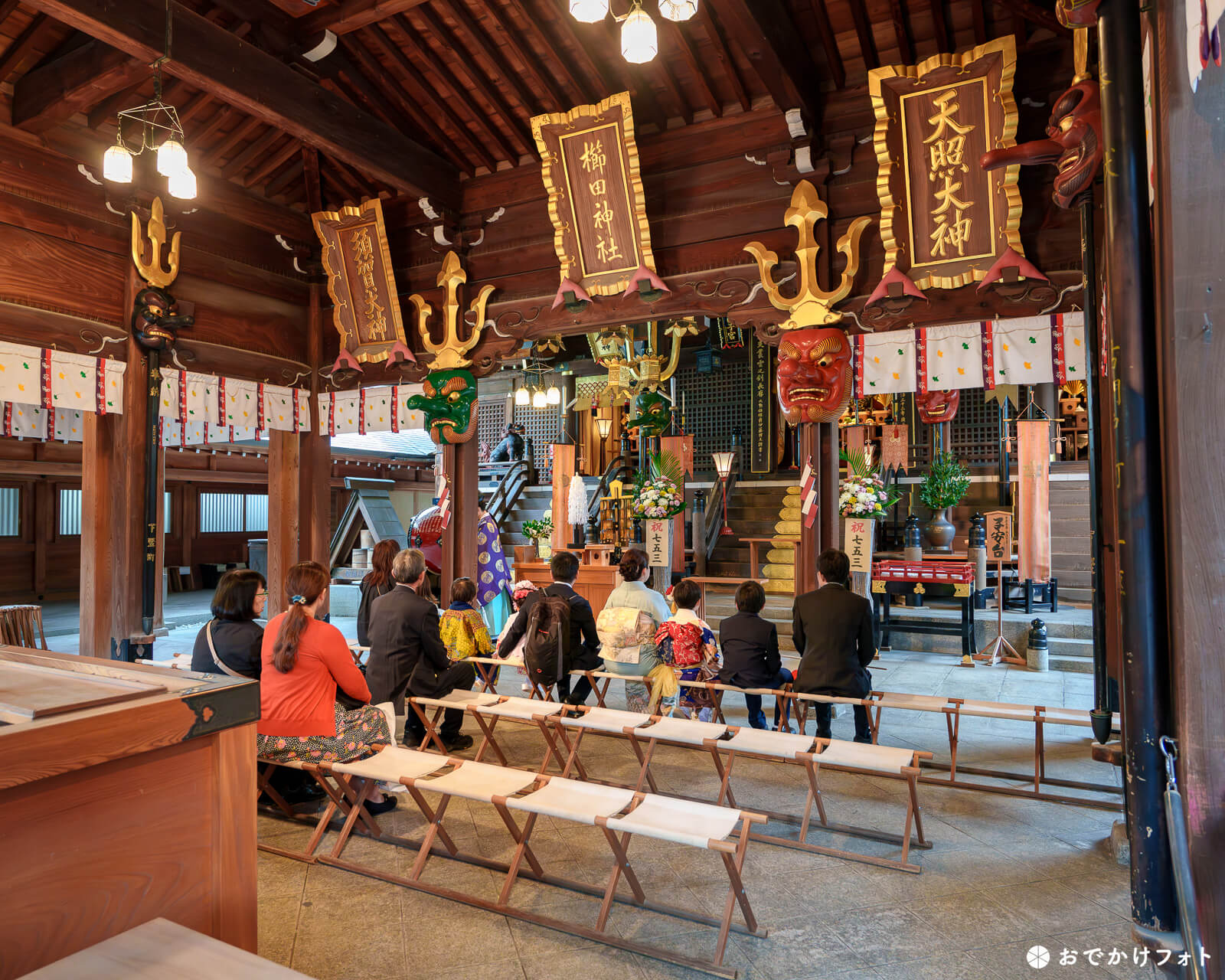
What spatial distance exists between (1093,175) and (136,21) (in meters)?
5.35

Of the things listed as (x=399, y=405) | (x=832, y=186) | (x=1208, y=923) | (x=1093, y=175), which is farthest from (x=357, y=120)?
(x=1208, y=923)

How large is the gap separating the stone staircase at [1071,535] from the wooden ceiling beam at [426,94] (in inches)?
344

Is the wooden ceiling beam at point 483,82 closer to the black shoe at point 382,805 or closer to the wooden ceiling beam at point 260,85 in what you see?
the wooden ceiling beam at point 260,85

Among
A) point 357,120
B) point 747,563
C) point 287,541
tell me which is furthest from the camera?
point 747,563

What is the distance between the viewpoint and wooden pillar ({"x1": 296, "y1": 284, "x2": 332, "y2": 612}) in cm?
802

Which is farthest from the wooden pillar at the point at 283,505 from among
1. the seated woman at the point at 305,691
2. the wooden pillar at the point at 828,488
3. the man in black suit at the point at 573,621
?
the wooden pillar at the point at 828,488

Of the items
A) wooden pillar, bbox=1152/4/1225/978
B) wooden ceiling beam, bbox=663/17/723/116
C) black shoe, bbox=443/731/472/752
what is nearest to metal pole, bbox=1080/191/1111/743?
wooden pillar, bbox=1152/4/1225/978

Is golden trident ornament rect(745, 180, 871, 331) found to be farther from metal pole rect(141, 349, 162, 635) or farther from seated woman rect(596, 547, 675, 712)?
metal pole rect(141, 349, 162, 635)

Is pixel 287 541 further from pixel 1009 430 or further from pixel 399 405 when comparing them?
pixel 1009 430

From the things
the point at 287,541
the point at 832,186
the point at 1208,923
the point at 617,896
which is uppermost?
the point at 832,186

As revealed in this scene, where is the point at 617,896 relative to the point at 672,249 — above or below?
below

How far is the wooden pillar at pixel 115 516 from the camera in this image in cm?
620

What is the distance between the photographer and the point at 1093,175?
3.11 meters

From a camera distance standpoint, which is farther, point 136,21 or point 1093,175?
point 136,21
